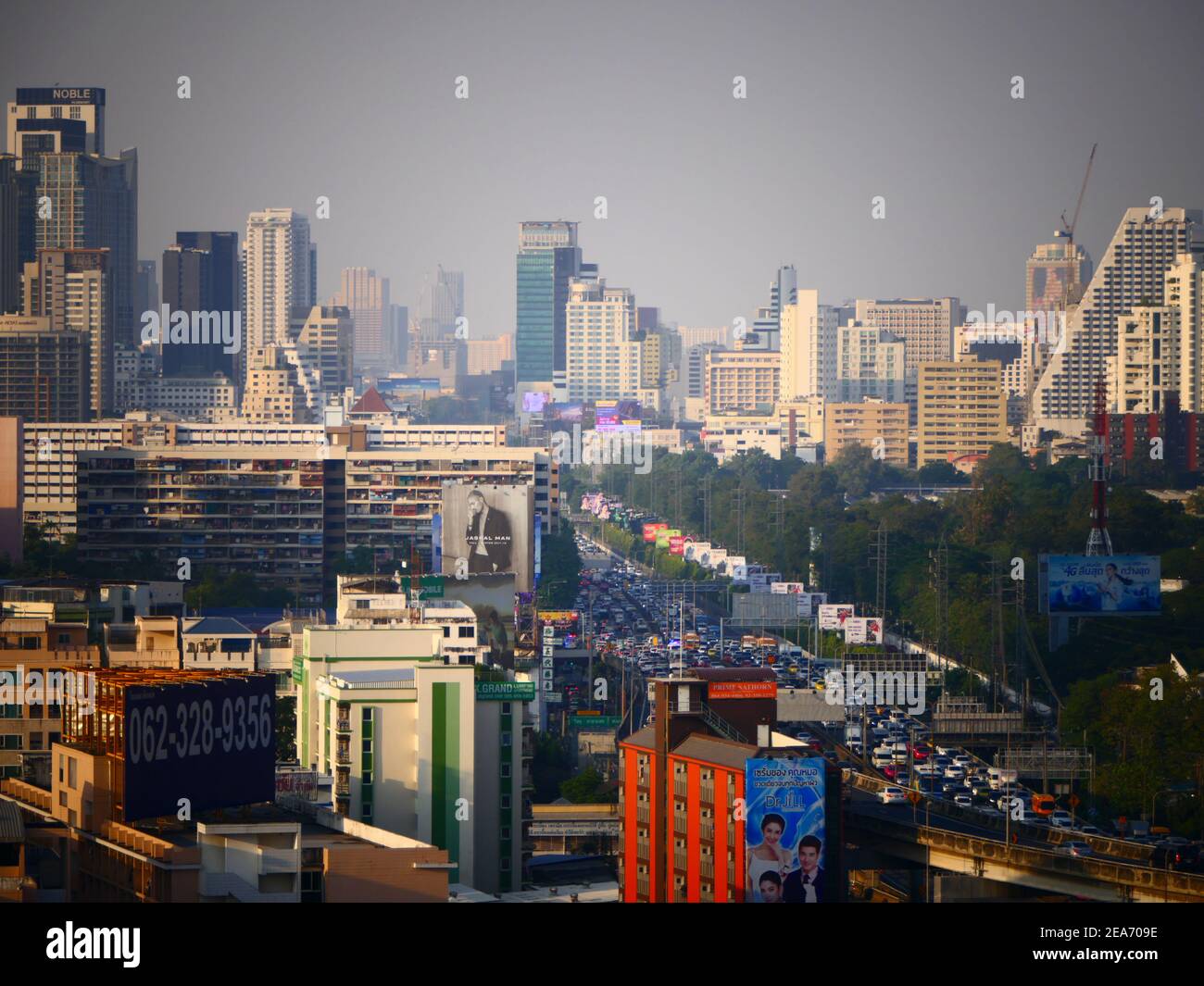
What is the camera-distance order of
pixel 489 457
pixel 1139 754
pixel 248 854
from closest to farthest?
pixel 248 854 → pixel 1139 754 → pixel 489 457

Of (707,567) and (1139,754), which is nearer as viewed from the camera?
(1139,754)

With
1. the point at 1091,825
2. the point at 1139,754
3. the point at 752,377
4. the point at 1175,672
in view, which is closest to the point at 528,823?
the point at 1091,825

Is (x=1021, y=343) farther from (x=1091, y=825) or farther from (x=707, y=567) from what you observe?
(x=1091, y=825)

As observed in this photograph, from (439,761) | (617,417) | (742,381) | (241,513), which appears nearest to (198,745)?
(439,761)

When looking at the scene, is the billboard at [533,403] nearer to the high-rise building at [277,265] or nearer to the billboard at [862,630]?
the high-rise building at [277,265]

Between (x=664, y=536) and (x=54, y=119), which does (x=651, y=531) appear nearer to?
(x=664, y=536)
